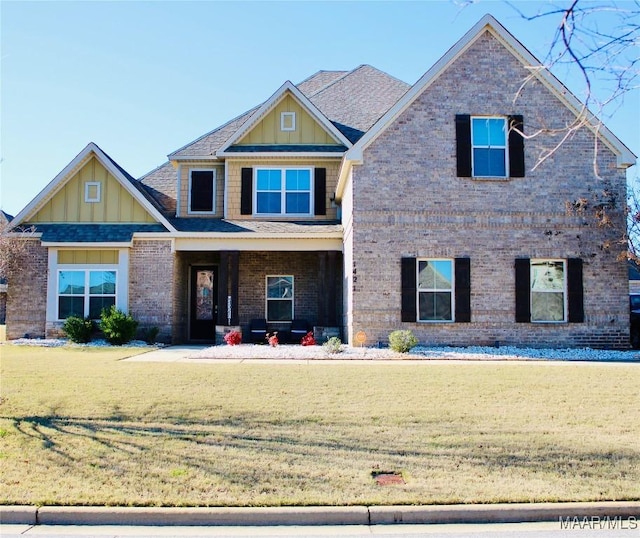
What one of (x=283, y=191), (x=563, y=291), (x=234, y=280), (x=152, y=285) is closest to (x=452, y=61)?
(x=563, y=291)

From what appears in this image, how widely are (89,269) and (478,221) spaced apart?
36.0 ft

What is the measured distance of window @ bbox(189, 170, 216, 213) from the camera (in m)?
20.9

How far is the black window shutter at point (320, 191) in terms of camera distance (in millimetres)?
19953

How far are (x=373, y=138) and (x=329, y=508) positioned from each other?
469 inches

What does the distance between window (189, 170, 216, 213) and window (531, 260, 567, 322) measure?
1037 cm

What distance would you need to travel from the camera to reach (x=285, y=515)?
528 cm

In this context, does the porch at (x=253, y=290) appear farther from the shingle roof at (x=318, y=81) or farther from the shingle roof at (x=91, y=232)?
the shingle roof at (x=318, y=81)

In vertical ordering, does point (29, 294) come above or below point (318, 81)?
below

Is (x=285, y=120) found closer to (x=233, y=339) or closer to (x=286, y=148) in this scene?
(x=286, y=148)

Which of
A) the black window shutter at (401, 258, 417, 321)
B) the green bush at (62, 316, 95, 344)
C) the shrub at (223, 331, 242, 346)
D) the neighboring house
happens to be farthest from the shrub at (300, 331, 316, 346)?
the green bush at (62, 316, 95, 344)

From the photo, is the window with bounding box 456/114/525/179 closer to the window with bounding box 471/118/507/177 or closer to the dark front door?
the window with bounding box 471/118/507/177

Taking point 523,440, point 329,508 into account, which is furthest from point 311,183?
point 329,508

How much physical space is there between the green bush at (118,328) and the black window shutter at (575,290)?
37.3ft

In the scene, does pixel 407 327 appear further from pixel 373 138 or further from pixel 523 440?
pixel 523 440
